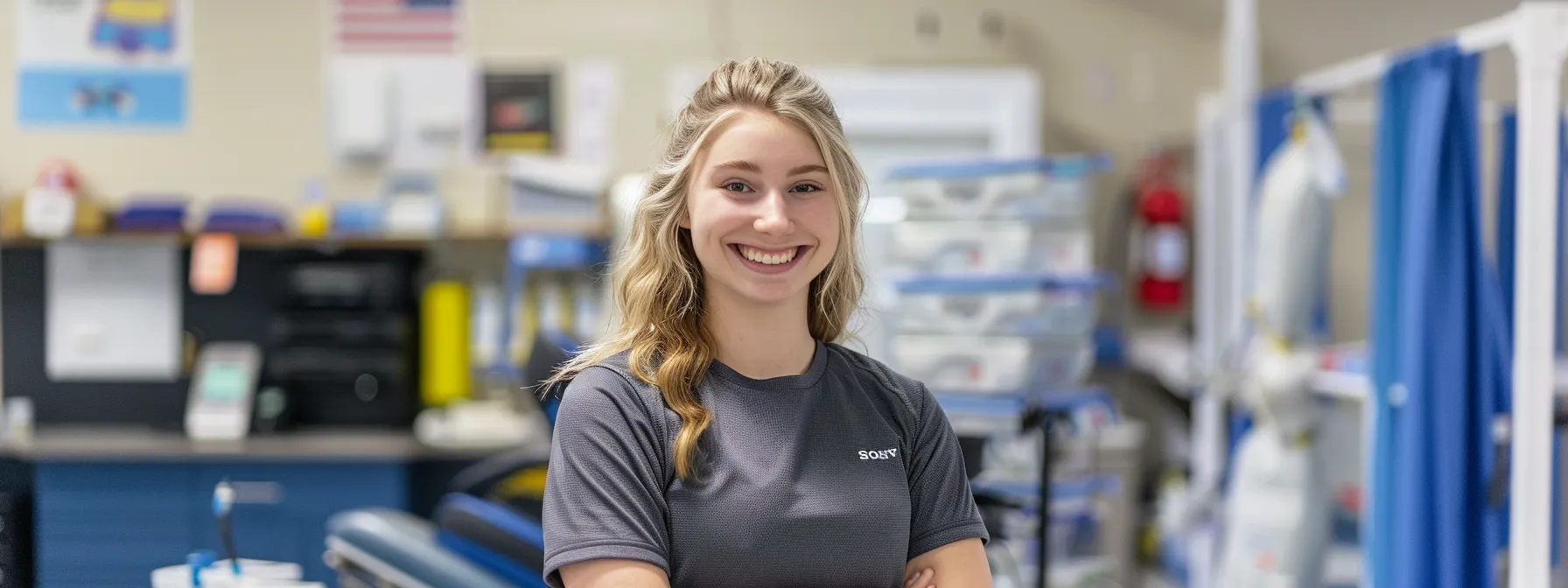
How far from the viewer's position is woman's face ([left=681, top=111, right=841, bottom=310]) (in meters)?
1.32

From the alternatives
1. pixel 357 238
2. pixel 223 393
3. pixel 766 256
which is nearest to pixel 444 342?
pixel 357 238

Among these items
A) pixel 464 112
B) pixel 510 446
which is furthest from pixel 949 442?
pixel 464 112

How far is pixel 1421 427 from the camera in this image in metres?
2.88

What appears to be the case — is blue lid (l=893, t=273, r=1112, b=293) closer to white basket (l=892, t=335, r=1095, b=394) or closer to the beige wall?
white basket (l=892, t=335, r=1095, b=394)

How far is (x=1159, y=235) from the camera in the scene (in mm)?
4980

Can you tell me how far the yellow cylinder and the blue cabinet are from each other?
494mm

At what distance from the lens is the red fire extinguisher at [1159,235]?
16.3 ft

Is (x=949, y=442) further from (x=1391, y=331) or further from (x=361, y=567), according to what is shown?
(x=1391, y=331)

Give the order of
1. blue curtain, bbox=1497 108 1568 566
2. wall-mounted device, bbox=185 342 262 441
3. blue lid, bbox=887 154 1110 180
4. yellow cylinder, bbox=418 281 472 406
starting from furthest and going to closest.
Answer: yellow cylinder, bbox=418 281 472 406 < wall-mounted device, bbox=185 342 262 441 < blue lid, bbox=887 154 1110 180 < blue curtain, bbox=1497 108 1568 566

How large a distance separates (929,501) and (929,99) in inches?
144

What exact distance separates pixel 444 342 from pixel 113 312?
1.31 metres

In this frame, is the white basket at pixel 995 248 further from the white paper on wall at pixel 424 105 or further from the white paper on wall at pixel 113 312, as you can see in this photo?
the white paper on wall at pixel 113 312

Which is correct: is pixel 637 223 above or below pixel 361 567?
above

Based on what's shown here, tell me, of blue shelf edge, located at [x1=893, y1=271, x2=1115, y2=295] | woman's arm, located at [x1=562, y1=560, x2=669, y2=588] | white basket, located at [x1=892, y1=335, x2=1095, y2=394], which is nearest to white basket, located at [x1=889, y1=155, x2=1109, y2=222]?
blue shelf edge, located at [x1=893, y1=271, x2=1115, y2=295]
